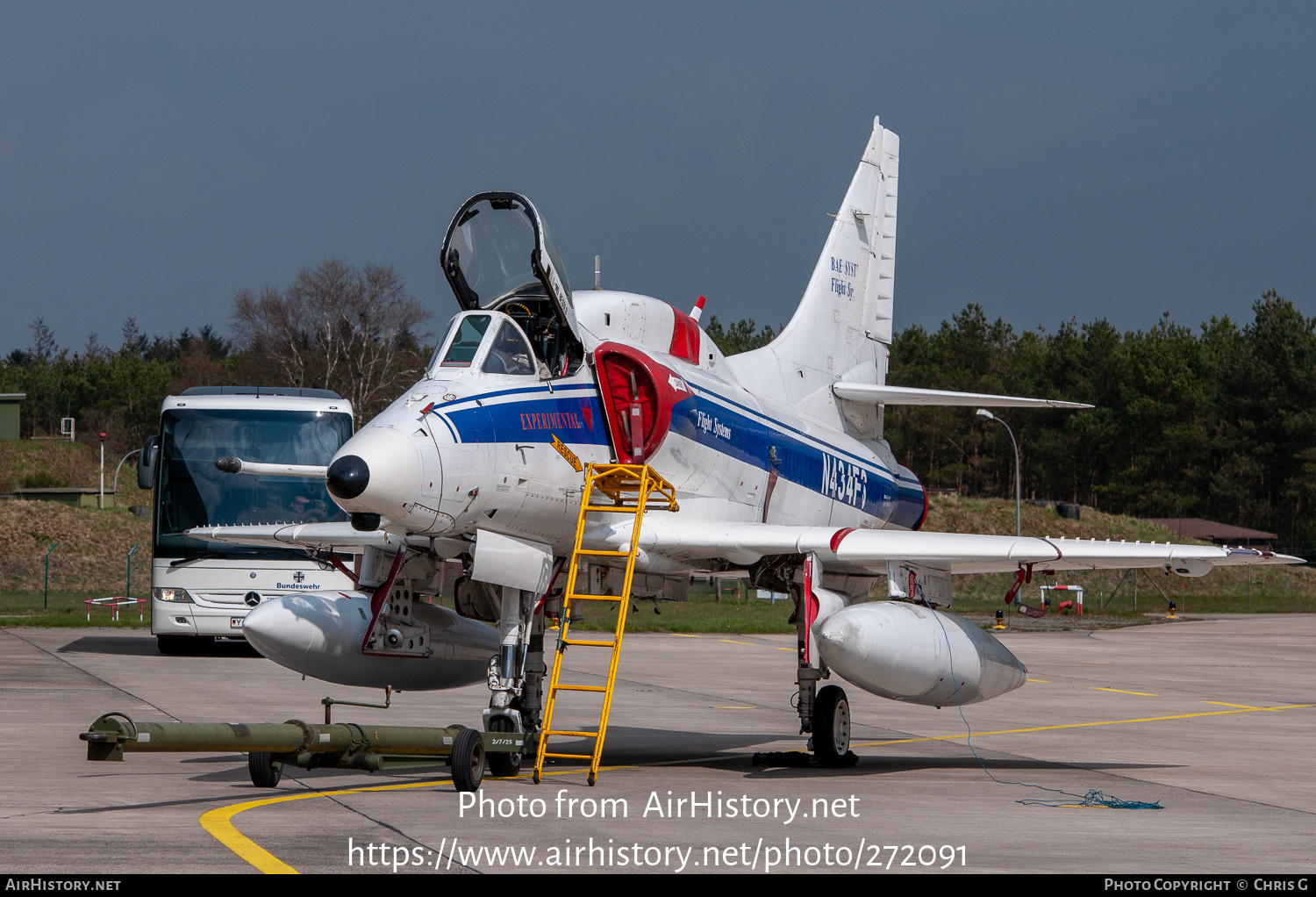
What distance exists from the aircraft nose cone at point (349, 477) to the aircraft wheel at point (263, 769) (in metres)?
2.04

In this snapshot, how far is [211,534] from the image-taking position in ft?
46.8

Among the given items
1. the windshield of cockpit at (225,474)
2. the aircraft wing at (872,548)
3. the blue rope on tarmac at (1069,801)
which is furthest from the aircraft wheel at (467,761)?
the windshield of cockpit at (225,474)

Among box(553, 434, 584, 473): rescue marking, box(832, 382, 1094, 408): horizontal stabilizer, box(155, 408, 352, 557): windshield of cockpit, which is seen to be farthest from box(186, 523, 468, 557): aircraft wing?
box(155, 408, 352, 557): windshield of cockpit

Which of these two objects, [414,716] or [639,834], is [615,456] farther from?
[414,716]

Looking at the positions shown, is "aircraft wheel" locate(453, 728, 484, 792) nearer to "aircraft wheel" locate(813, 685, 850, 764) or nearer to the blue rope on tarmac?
"aircraft wheel" locate(813, 685, 850, 764)

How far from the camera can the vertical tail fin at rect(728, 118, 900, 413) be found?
1703cm

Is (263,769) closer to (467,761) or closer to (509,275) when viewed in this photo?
(467,761)

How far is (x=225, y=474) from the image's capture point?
23375 mm

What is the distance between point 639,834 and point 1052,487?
91.2 meters

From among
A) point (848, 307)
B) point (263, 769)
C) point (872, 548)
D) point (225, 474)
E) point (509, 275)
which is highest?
point (848, 307)

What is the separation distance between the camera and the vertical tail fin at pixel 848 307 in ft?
55.9

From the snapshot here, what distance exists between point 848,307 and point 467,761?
10830 mm

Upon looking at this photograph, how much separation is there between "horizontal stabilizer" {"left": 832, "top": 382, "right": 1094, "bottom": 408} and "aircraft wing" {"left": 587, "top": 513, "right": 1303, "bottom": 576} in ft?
10.9

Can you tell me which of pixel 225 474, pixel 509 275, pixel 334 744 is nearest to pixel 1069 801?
pixel 334 744
